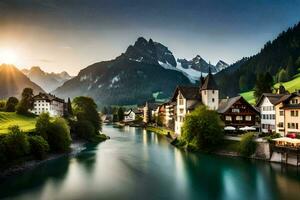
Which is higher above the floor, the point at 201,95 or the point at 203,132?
the point at 201,95

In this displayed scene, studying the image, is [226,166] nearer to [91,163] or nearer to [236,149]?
[236,149]

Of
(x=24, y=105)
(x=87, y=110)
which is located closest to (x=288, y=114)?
(x=87, y=110)

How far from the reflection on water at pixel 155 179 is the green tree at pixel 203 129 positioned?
15.7ft

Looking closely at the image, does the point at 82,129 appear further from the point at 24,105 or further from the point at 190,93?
the point at 190,93

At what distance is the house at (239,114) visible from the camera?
82.2 meters

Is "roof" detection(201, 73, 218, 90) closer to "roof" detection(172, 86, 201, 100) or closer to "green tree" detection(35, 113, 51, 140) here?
"roof" detection(172, 86, 201, 100)

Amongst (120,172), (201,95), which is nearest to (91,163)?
(120,172)

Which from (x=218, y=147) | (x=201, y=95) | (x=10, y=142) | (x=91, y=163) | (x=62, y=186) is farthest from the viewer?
(x=201, y=95)

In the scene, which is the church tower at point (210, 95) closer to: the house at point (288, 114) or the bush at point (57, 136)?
the house at point (288, 114)

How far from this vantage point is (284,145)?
186 feet

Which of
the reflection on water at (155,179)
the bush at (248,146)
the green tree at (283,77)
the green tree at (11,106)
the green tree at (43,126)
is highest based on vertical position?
the green tree at (283,77)

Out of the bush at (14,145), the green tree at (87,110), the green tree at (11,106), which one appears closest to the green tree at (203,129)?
the bush at (14,145)

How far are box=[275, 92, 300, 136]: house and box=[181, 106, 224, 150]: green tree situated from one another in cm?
1202

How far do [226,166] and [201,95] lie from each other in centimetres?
3781
